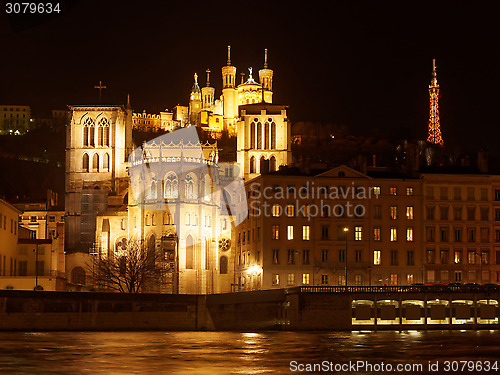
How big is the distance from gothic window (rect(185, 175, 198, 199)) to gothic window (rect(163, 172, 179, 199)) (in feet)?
4.18

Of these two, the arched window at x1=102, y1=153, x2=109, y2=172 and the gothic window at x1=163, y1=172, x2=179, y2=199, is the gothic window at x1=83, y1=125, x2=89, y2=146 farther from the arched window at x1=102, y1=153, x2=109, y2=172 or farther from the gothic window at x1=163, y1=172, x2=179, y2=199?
the gothic window at x1=163, y1=172, x2=179, y2=199

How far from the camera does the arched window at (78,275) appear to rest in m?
115

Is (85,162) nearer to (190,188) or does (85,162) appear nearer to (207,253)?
(190,188)

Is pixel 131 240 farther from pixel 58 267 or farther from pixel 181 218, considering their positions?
pixel 58 267

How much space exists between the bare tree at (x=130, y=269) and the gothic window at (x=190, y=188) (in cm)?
906

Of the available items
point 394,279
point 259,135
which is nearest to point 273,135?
point 259,135

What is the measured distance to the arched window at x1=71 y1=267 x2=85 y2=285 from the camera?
379ft

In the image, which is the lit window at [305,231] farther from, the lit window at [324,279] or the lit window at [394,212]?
the lit window at [394,212]

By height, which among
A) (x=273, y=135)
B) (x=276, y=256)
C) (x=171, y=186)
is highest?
(x=273, y=135)

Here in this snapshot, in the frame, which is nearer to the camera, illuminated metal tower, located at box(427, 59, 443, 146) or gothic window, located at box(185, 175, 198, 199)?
gothic window, located at box(185, 175, 198, 199)

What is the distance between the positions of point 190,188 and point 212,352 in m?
69.8

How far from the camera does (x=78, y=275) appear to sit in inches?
4569

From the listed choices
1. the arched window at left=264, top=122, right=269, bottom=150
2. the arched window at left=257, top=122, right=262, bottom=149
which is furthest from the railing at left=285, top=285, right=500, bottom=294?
the arched window at left=257, top=122, right=262, bottom=149

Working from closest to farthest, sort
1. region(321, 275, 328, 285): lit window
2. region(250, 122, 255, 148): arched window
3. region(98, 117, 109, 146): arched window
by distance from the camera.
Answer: region(321, 275, 328, 285): lit window → region(98, 117, 109, 146): arched window → region(250, 122, 255, 148): arched window
